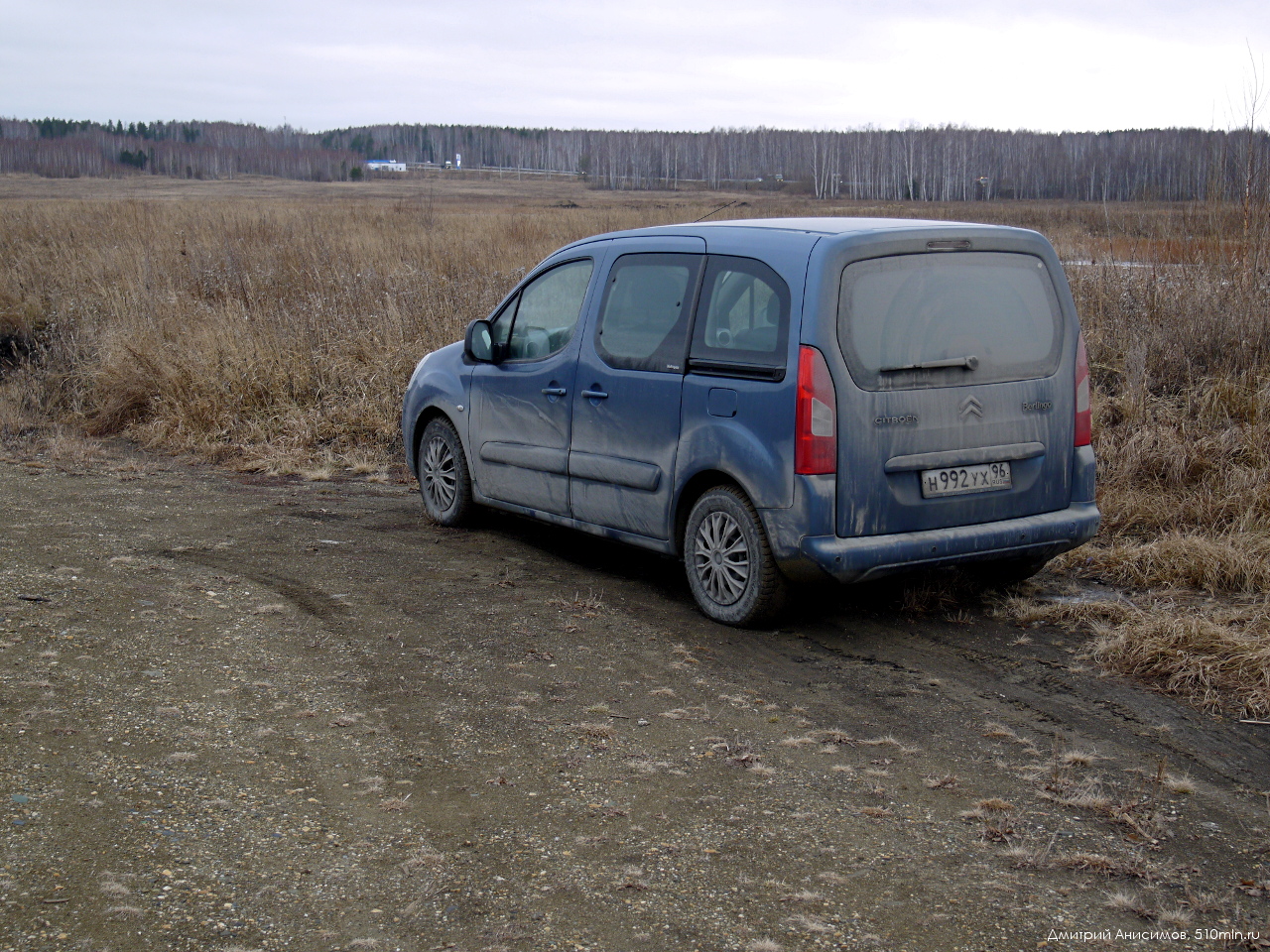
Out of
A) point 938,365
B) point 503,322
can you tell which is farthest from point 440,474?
point 938,365

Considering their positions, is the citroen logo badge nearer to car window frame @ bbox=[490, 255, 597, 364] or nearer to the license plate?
the license plate

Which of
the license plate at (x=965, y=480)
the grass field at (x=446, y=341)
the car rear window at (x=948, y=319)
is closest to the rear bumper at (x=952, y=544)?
the license plate at (x=965, y=480)

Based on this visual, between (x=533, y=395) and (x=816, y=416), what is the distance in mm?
2169

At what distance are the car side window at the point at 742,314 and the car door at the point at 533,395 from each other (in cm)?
101

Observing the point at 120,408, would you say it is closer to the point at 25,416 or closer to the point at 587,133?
the point at 25,416

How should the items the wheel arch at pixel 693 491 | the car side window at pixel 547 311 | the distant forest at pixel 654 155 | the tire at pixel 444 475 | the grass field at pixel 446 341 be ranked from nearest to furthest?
the wheel arch at pixel 693 491 → the grass field at pixel 446 341 → the car side window at pixel 547 311 → the tire at pixel 444 475 → the distant forest at pixel 654 155

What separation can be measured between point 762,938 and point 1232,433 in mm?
6221

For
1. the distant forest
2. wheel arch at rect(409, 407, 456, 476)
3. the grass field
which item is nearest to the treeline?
the distant forest

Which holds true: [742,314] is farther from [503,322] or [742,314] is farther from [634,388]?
[503,322]

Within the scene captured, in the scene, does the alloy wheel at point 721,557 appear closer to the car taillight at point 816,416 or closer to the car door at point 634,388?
the car door at point 634,388

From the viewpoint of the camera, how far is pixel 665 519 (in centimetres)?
556

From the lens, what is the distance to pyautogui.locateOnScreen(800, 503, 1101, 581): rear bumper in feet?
15.7

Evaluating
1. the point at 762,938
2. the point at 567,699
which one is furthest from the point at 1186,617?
the point at 762,938

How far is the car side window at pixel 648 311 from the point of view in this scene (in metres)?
5.50
